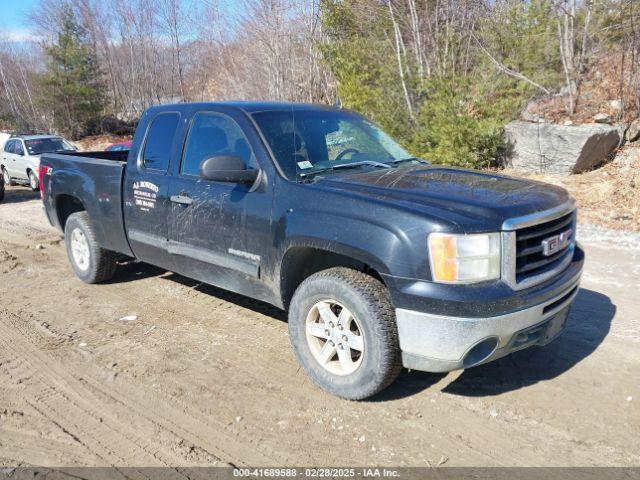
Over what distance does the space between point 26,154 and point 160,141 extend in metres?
12.6

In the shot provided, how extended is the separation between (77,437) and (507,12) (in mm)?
12706

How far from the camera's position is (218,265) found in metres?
4.30

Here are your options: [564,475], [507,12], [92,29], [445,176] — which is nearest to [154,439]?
[564,475]

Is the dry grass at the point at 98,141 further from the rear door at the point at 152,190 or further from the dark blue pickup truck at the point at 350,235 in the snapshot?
the dark blue pickup truck at the point at 350,235

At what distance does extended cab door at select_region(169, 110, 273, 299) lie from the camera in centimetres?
395

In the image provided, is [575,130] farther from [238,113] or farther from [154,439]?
[154,439]

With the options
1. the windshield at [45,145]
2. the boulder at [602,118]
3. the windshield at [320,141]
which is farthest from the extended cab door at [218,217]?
the windshield at [45,145]

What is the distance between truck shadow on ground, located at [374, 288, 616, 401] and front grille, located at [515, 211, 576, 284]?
33.8 inches

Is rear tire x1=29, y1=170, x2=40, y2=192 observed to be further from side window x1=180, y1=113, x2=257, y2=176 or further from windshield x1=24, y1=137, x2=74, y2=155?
side window x1=180, y1=113, x2=257, y2=176

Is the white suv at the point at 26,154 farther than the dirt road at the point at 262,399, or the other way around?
the white suv at the point at 26,154

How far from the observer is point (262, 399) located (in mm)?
3582

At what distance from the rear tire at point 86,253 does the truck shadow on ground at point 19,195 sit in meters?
8.70

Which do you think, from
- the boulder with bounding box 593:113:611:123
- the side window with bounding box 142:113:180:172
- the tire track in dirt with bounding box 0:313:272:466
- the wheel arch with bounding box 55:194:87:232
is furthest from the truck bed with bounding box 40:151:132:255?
the boulder with bounding box 593:113:611:123

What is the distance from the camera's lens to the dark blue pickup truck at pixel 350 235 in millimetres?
3027
